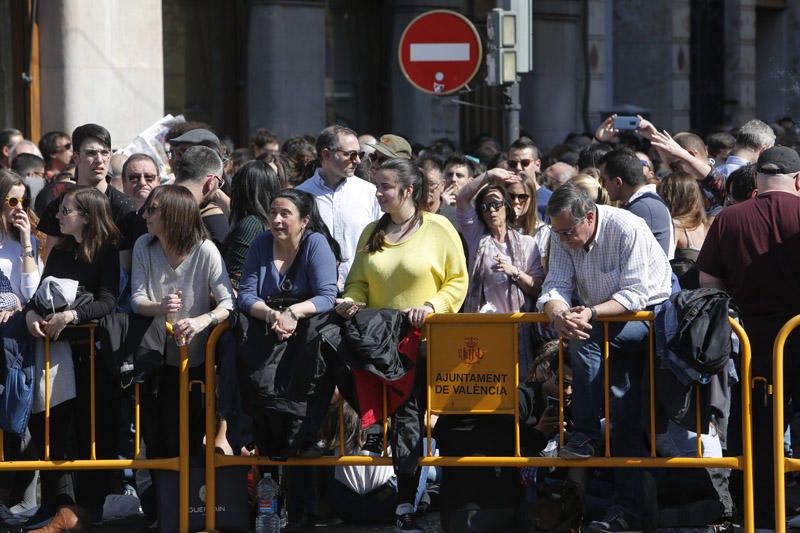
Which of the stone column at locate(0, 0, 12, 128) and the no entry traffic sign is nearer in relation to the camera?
the no entry traffic sign

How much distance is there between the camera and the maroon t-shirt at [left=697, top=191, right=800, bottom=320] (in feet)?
26.5

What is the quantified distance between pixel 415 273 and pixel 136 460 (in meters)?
1.84

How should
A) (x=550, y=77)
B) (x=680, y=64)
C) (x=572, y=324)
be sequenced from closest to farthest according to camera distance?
(x=572, y=324)
(x=550, y=77)
(x=680, y=64)

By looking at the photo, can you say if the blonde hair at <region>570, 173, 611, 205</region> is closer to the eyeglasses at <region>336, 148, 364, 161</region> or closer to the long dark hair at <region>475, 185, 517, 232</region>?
the long dark hair at <region>475, 185, 517, 232</region>

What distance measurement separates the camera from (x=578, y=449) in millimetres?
8023

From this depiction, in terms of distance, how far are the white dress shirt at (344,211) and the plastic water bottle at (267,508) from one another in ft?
6.29

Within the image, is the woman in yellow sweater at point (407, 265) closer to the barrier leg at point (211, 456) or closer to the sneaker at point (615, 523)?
the barrier leg at point (211, 456)

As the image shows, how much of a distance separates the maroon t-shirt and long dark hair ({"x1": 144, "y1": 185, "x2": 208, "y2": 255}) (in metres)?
2.83

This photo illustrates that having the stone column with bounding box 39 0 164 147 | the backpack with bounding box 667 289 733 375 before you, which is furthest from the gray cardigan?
the stone column with bounding box 39 0 164 147

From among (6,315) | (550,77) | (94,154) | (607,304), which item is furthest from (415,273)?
(550,77)

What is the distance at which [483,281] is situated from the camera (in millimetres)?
9242

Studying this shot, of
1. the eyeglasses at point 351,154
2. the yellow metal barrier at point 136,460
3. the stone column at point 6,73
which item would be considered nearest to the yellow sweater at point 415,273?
the yellow metal barrier at point 136,460

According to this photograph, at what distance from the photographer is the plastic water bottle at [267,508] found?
835cm

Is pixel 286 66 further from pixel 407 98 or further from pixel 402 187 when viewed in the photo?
pixel 402 187
